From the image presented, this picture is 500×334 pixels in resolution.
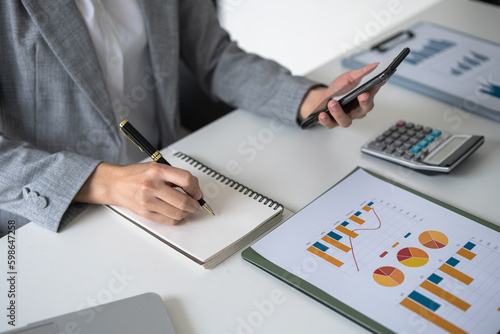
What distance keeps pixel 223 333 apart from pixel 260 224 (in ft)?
0.60

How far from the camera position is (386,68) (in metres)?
0.82

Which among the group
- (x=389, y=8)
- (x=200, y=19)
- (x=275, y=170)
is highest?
(x=200, y=19)

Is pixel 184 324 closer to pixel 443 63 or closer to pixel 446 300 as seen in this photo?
pixel 446 300

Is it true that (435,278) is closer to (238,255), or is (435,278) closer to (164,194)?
(238,255)

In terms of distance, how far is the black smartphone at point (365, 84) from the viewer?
0.81m

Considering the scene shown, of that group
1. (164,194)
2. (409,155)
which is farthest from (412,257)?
(164,194)

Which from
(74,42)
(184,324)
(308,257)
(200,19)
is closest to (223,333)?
(184,324)

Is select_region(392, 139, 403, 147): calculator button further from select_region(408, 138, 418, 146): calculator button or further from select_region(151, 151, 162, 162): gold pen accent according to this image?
select_region(151, 151, 162, 162): gold pen accent

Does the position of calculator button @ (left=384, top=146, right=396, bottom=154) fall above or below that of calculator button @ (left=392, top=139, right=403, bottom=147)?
below

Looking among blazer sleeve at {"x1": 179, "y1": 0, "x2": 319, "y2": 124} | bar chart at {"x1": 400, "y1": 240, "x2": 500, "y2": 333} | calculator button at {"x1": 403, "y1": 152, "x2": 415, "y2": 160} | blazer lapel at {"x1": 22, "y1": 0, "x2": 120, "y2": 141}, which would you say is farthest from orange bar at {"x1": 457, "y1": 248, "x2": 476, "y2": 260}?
blazer lapel at {"x1": 22, "y1": 0, "x2": 120, "y2": 141}

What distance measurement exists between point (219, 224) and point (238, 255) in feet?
0.18

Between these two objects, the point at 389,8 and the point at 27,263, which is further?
the point at 389,8

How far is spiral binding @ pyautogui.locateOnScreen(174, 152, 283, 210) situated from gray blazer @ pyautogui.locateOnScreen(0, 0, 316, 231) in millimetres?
157

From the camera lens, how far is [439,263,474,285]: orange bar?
25.5 inches
